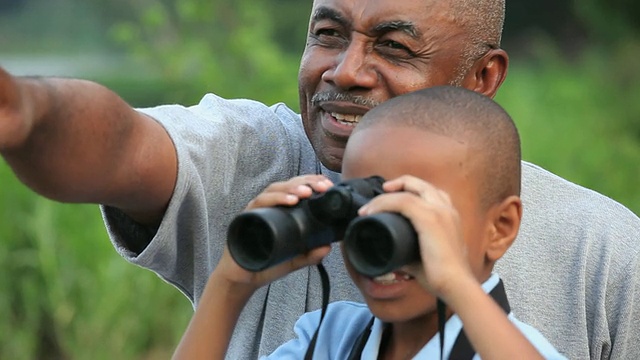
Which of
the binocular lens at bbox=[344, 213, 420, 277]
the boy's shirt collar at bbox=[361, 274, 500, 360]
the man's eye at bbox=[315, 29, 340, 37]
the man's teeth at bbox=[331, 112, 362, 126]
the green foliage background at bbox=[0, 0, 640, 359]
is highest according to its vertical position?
the binocular lens at bbox=[344, 213, 420, 277]

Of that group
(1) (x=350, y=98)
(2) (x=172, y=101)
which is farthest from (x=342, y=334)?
(2) (x=172, y=101)

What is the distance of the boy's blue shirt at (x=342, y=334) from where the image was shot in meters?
2.58

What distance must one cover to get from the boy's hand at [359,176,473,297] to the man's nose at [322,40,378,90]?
2.66 ft

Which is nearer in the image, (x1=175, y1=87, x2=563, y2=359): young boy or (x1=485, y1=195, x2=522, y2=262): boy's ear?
(x1=175, y1=87, x2=563, y2=359): young boy

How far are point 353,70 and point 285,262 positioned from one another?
737mm

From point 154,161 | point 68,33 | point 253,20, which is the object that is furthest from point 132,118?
point 68,33

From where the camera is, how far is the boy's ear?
8.30 feet

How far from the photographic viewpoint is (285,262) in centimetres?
250

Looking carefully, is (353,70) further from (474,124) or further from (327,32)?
(474,124)

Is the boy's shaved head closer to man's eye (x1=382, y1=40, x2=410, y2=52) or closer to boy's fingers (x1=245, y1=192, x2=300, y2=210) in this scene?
boy's fingers (x1=245, y1=192, x2=300, y2=210)

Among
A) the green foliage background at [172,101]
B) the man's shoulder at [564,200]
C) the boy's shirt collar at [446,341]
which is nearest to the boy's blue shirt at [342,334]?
the boy's shirt collar at [446,341]

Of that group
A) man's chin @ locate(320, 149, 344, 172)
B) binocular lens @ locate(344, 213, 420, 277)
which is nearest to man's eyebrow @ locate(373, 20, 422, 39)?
man's chin @ locate(320, 149, 344, 172)

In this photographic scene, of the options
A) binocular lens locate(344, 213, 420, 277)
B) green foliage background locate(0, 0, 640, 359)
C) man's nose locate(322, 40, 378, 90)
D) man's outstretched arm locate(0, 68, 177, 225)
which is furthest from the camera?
green foliage background locate(0, 0, 640, 359)

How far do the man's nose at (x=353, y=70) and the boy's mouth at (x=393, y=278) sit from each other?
2.53 feet
